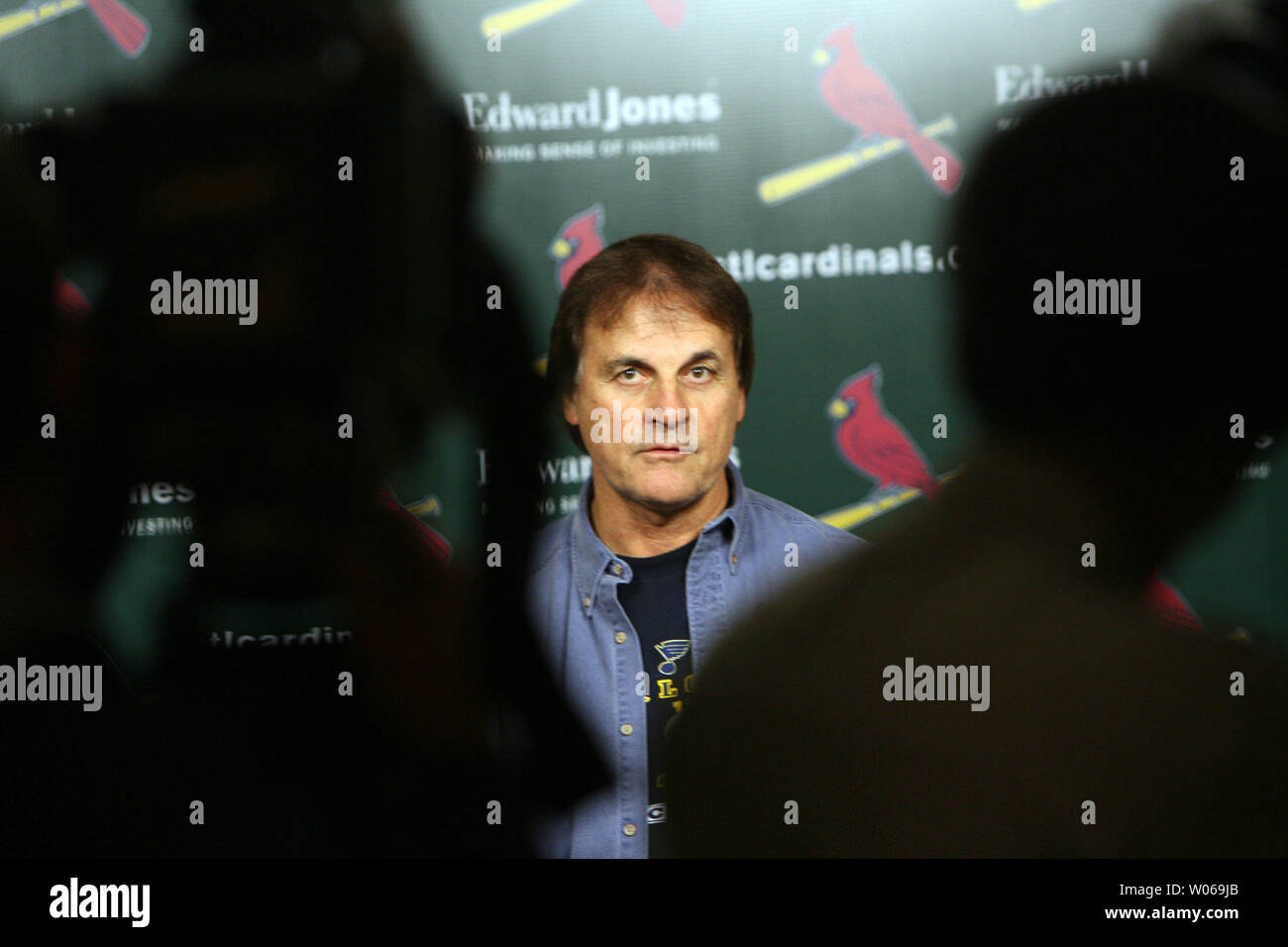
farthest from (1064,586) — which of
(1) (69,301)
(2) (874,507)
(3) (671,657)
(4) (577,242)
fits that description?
(1) (69,301)

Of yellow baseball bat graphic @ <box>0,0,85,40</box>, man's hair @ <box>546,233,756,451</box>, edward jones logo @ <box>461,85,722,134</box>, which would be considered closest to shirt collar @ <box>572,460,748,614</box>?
man's hair @ <box>546,233,756,451</box>

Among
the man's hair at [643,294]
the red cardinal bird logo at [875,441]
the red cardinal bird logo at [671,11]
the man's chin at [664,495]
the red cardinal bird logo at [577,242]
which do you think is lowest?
Answer: the man's chin at [664,495]

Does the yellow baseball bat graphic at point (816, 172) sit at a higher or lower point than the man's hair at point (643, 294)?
higher

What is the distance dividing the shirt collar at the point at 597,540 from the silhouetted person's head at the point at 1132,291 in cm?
59

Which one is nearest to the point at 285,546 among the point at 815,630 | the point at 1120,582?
the point at 815,630

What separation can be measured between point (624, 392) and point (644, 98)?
27.0 inches

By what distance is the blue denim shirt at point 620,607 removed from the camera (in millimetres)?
2094

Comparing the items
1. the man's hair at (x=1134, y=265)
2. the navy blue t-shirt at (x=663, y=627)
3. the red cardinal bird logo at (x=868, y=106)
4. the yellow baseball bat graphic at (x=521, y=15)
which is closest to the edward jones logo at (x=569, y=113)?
the yellow baseball bat graphic at (x=521, y=15)

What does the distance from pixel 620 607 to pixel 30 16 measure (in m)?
1.99

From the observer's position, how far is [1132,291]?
82.4 inches

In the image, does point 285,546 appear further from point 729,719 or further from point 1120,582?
point 1120,582

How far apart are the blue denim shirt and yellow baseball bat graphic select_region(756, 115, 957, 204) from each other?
64cm

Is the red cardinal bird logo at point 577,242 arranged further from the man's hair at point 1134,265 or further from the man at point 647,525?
the man's hair at point 1134,265

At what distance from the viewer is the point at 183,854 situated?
2211mm
